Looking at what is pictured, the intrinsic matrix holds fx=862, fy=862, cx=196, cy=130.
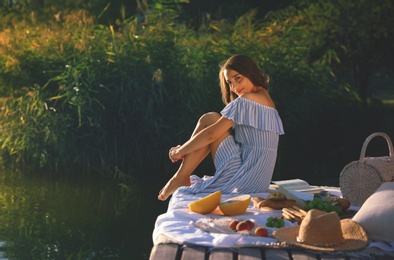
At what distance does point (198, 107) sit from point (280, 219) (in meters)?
4.35

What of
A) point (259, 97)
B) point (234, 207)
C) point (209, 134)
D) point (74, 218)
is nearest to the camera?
point (234, 207)

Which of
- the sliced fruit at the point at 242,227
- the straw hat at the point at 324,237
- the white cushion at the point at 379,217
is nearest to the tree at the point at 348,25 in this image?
the white cushion at the point at 379,217

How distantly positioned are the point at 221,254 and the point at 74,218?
2.86 metres

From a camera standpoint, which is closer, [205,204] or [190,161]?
[205,204]

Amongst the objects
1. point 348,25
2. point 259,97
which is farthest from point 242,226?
point 348,25

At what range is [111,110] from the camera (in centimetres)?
A: 848

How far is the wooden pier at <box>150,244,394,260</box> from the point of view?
3.81 meters

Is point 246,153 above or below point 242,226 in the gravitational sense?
above

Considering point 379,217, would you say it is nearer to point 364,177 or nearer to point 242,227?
point 242,227

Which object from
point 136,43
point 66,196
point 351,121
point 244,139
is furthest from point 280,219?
point 351,121

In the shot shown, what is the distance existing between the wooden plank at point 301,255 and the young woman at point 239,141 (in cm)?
149

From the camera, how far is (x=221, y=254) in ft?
12.6

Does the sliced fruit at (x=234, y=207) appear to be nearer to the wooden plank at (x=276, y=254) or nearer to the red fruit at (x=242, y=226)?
the red fruit at (x=242, y=226)

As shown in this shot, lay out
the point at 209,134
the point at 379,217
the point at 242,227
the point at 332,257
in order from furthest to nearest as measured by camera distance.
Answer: the point at 209,134
the point at 242,227
the point at 379,217
the point at 332,257
